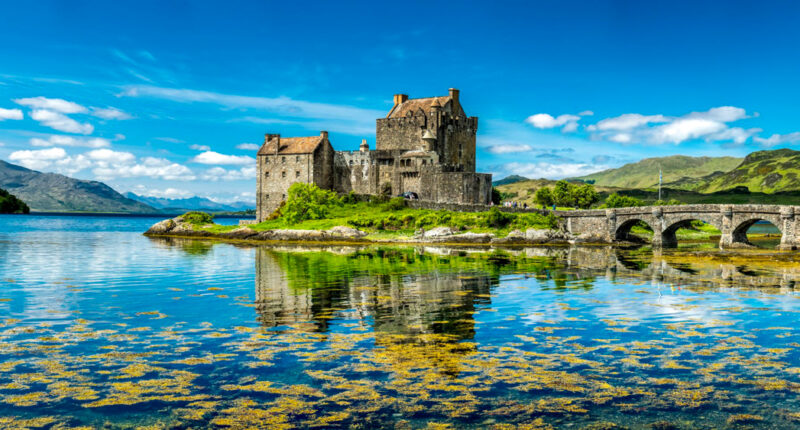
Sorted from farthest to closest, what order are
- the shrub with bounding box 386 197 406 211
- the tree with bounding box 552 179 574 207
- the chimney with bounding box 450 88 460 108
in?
A: the tree with bounding box 552 179 574 207 < the chimney with bounding box 450 88 460 108 < the shrub with bounding box 386 197 406 211

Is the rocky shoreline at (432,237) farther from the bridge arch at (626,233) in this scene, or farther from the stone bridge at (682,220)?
the bridge arch at (626,233)

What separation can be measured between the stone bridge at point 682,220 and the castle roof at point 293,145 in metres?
34.5

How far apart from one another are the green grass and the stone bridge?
4.25 m

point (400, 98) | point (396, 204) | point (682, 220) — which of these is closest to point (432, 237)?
point (396, 204)

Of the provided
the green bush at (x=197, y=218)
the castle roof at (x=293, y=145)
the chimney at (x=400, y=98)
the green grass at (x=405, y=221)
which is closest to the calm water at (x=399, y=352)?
the green grass at (x=405, y=221)

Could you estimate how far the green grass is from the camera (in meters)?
71.5

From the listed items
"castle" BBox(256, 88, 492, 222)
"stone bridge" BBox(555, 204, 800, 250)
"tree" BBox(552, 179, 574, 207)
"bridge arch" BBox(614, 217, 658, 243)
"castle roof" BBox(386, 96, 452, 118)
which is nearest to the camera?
Result: "stone bridge" BBox(555, 204, 800, 250)

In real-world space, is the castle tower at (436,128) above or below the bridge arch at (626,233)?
above

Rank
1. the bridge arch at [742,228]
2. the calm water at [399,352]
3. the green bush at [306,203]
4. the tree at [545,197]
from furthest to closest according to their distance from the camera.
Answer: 1. the tree at [545,197]
2. the green bush at [306,203]
3. the bridge arch at [742,228]
4. the calm water at [399,352]

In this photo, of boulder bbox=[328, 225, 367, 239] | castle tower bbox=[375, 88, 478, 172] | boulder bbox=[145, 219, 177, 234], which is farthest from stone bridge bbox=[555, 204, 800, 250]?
→ boulder bbox=[145, 219, 177, 234]

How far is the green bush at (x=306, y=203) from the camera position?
80688 mm

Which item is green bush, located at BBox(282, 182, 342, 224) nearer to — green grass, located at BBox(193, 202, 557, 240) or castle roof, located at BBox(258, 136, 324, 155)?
green grass, located at BBox(193, 202, 557, 240)

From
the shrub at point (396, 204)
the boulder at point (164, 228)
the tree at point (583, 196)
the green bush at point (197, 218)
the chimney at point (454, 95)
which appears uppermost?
the chimney at point (454, 95)

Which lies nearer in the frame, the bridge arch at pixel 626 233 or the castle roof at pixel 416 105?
the bridge arch at pixel 626 233
